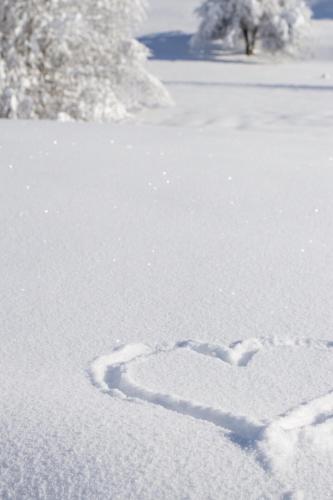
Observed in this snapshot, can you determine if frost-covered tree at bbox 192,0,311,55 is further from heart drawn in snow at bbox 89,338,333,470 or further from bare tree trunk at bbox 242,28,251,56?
heart drawn in snow at bbox 89,338,333,470

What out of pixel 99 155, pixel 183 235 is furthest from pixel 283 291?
pixel 99 155

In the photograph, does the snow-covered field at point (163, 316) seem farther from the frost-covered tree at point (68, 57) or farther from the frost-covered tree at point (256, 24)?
the frost-covered tree at point (256, 24)

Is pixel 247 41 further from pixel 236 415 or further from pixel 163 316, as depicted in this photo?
pixel 236 415

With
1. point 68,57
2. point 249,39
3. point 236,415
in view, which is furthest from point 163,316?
point 249,39

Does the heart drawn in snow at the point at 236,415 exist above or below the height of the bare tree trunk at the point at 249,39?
above

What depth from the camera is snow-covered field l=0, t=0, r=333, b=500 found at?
169 centimetres

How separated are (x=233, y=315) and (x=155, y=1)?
4409cm

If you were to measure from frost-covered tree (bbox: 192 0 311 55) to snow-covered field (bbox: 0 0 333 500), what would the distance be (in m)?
23.4

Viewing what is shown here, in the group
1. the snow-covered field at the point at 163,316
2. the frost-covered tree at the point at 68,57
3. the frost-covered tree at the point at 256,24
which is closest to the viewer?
the snow-covered field at the point at 163,316

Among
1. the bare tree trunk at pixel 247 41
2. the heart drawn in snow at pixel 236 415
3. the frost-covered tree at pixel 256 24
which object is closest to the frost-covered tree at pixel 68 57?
the heart drawn in snow at pixel 236 415

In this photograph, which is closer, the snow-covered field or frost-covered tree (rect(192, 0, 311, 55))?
the snow-covered field

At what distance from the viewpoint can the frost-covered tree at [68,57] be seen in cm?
1000

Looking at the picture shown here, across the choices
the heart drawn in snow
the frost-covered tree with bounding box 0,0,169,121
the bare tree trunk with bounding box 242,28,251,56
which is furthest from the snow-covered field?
the bare tree trunk with bounding box 242,28,251,56

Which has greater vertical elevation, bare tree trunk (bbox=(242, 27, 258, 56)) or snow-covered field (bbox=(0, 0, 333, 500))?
snow-covered field (bbox=(0, 0, 333, 500))
